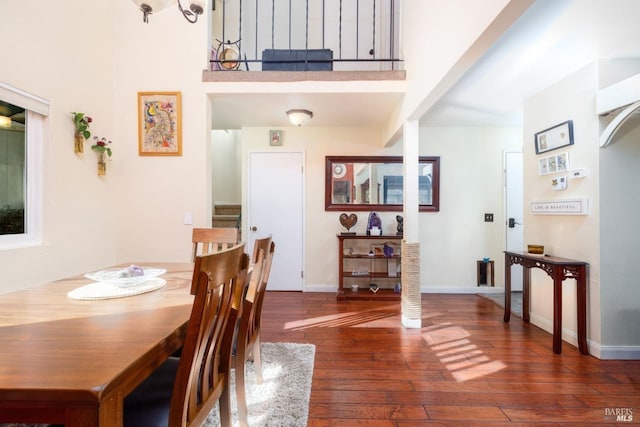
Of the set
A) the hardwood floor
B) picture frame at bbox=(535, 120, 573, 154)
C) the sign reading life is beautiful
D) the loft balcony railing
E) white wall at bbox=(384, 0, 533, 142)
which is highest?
the loft balcony railing

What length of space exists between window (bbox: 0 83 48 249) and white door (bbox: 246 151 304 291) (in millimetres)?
2280

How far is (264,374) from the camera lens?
80.1 inches

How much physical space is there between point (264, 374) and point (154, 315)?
3.74 ft

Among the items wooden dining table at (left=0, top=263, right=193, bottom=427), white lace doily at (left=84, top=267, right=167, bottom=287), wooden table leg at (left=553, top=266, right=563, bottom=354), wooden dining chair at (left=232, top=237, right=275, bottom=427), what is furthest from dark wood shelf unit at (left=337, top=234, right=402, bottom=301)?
wooden dining table at (left=0, top=263, right=193, bottom=427)

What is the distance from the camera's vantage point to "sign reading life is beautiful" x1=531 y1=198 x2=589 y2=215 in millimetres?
2438

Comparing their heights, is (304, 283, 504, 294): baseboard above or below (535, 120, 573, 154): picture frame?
below

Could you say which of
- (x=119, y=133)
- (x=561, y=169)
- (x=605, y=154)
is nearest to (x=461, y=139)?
(x=561, y=169)

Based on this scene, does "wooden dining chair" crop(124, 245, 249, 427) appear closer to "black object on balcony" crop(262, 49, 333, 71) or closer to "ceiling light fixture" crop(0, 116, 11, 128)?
"ceiling light fixture" crop(0, 116, 11, 128)

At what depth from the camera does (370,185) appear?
429cm

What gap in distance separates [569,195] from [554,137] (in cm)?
54

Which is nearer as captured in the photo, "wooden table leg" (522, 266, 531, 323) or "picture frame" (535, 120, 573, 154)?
"picture frame" (535, 120, 573, 154)

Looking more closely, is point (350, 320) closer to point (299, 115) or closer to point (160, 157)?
point (299, 115)

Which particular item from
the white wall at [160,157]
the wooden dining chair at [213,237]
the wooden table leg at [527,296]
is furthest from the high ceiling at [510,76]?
the wooden table leg at [527,296]

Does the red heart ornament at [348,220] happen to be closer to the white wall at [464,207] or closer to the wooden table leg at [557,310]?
the white wall at [464,207]
